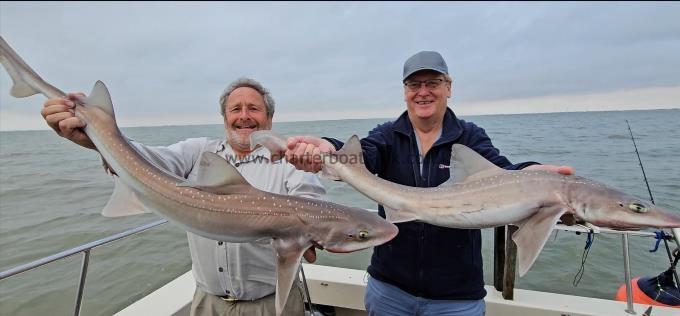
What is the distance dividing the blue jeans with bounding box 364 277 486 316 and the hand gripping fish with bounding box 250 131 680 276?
853 millimetres

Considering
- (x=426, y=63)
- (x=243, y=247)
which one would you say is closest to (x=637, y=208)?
(x=426, y=63)

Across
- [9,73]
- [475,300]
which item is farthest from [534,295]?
[9,73]

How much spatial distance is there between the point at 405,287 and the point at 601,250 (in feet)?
32.9

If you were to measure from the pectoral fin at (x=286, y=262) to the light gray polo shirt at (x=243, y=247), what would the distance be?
0.58 m

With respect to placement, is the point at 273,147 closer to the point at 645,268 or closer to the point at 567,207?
the point at 567,207

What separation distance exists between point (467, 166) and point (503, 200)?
32cm

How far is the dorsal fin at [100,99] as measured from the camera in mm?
2168

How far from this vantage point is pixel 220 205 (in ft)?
6.81

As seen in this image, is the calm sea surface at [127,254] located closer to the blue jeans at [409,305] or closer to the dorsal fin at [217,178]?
the blue jeans at [409,305]

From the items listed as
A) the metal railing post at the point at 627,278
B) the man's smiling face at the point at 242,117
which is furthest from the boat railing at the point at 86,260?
the man's smiling face at the point at 242,117

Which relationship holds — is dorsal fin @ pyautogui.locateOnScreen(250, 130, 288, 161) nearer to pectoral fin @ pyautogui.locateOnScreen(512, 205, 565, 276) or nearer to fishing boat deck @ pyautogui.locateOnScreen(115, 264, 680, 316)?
pectoral fin @ pyautogui.locateOnScreen(512, 205, 565, 276)

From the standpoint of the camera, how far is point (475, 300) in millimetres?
2785

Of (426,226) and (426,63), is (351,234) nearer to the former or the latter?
(426,226)

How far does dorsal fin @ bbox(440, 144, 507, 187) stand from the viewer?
90.4 inches
